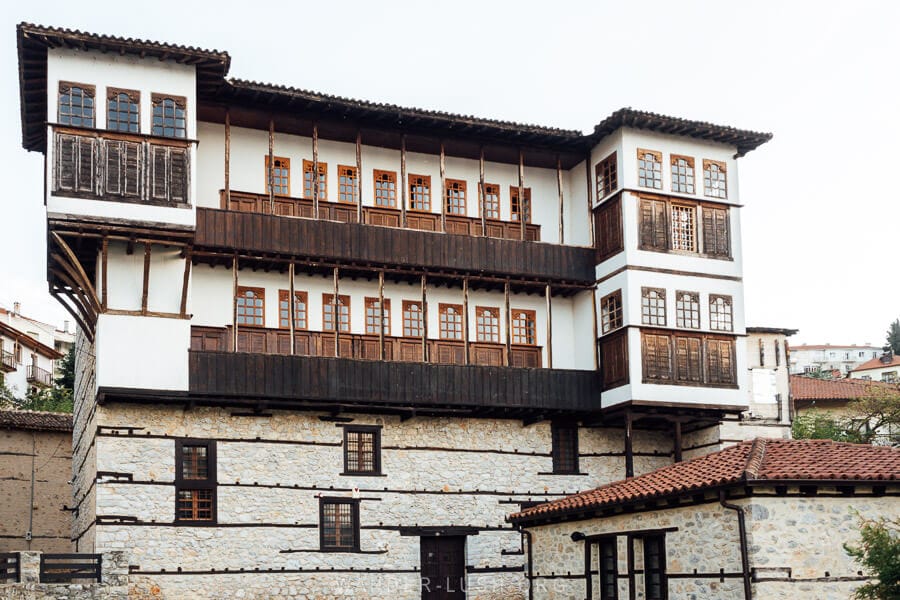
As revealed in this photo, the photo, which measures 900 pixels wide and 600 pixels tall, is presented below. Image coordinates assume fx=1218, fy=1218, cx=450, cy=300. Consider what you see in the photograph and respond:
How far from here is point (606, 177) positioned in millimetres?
34719

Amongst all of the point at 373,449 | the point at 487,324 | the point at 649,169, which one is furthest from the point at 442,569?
the point at 649,169

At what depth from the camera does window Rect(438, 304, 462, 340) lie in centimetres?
3431

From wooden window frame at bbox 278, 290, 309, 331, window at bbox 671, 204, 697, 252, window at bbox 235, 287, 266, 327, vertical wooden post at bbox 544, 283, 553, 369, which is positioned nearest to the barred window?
window at bbox 671, 204, 697, 252

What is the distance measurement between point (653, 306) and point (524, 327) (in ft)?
13.1

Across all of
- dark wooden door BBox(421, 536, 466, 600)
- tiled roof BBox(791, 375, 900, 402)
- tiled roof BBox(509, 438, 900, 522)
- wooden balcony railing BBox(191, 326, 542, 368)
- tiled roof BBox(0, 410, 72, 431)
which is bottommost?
dark wooden door BBox(421, 536, 466, 600)

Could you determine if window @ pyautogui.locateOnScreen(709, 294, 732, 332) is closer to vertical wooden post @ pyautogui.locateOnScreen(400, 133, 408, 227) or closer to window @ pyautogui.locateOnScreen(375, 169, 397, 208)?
vertical wooden post @ pyautogui.locateOnScreen(400, 133, 408, 227)

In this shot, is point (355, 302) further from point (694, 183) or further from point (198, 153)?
point (694, 183)

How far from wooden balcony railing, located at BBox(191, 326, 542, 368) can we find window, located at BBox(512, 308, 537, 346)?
0.29 metres

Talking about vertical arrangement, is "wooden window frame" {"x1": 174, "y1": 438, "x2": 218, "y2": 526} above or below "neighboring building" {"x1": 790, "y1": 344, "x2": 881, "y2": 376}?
below

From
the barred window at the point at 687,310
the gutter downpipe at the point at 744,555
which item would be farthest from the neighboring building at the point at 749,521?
the barred window at the point at 687,310

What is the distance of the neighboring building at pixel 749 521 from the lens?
21562 mm

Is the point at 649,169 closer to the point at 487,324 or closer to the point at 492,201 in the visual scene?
the point at 492,201

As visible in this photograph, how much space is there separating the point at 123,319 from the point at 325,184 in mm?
7151

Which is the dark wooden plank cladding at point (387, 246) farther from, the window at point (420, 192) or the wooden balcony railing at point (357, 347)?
the wooden balcony railing at point (357, 347)
